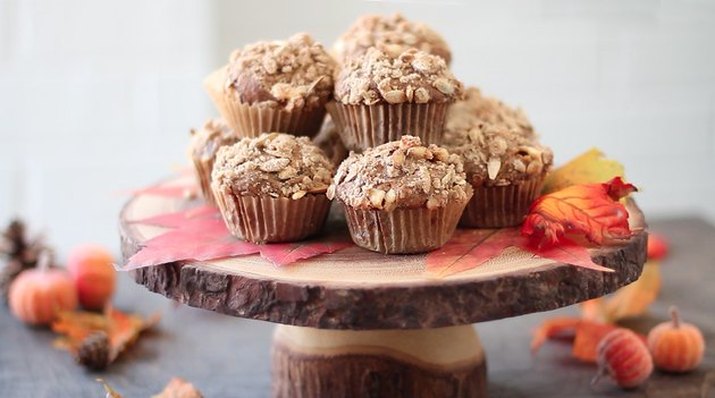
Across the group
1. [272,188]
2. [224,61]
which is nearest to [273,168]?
[272,188]

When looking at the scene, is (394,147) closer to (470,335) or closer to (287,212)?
(287,212)

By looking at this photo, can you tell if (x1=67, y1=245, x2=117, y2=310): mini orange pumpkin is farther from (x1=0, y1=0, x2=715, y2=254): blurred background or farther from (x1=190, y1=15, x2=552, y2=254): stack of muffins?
(x1=0, y1=0, x2=715, y2=254): blurred background

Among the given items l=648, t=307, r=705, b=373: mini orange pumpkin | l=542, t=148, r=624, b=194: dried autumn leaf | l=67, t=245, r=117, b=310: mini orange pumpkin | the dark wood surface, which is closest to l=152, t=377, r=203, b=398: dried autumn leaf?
the dark wood surface

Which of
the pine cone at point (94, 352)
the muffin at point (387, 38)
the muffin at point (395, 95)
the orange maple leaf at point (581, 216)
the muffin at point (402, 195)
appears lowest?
the pine cone at point (94, 352)

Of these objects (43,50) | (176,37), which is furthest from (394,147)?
(43,50)

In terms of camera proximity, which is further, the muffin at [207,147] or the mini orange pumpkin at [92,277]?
the mini orange pumpkin at [92,277]

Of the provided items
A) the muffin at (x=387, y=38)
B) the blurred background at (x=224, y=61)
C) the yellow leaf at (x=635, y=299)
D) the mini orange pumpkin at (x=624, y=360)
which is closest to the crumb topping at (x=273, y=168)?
the muffin at (x=387, y=38)

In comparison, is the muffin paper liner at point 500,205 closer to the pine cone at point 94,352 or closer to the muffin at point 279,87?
the muffin at point 279,87

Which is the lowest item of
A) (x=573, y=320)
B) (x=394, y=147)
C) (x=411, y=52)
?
(x=573, y=320)
